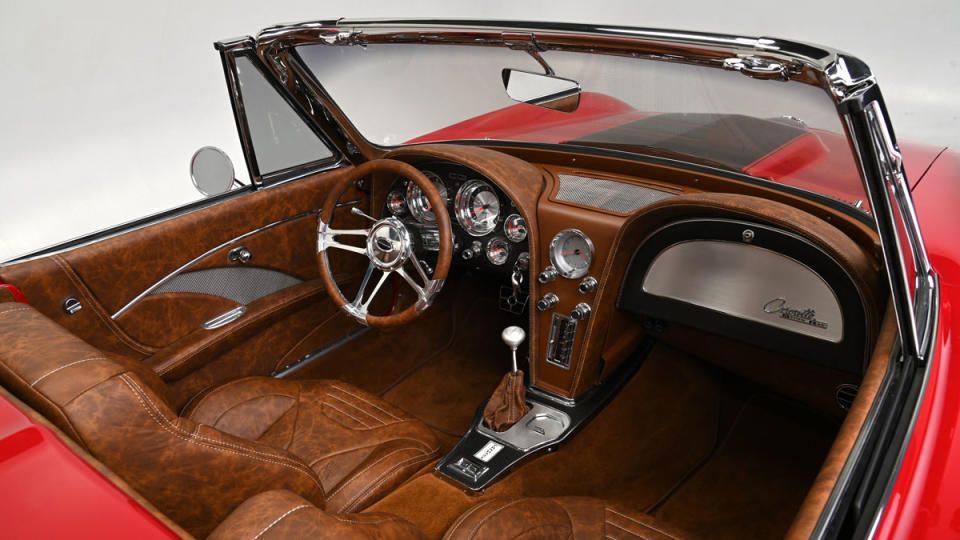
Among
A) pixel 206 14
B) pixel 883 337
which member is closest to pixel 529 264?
pixel 883 337

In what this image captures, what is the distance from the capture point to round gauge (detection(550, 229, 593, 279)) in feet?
7.14

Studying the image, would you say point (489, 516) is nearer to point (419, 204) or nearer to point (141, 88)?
point (419, 204)

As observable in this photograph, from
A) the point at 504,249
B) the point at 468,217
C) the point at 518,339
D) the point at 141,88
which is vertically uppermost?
the point at 141,88

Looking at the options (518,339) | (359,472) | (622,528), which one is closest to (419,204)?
(518,339)

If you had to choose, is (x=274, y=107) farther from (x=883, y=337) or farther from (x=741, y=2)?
(x=741, y=2)

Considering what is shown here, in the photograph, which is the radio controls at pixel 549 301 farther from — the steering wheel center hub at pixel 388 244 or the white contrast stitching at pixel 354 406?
the white contrast stitching at pixel 354 406

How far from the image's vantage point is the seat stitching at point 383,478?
1.88 m

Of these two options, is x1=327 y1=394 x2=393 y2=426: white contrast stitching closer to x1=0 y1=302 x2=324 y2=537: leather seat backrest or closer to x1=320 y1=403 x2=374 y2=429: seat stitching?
A: x1=320 y1=403 x2=374 y2=429: seat stitching

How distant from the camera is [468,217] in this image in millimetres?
2465

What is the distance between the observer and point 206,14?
550 centimetres

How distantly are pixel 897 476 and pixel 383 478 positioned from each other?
1316 mm

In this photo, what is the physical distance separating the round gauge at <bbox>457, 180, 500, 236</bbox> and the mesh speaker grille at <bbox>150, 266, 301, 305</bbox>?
29.8 inches

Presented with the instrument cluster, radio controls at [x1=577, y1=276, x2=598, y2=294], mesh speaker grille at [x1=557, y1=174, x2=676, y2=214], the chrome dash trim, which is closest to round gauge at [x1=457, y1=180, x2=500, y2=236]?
the instrument cluster

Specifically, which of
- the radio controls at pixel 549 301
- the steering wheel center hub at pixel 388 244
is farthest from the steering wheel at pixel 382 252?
the radio controls at pixel 549 301
